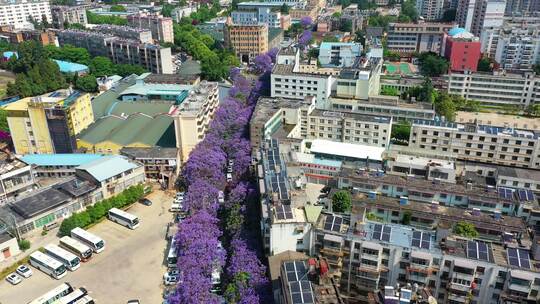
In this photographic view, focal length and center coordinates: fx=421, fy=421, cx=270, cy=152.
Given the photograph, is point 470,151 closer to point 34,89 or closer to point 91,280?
point 91,280

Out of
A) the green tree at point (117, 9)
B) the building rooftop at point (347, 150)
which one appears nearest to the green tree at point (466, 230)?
the building rooftop at point (347, 150)

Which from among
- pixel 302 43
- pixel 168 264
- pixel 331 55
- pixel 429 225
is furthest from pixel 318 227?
pixel 302 43

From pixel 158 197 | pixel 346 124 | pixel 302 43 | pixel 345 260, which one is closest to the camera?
pixel 345 260

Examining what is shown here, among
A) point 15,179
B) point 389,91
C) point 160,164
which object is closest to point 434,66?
point 389,91

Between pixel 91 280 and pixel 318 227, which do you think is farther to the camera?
pixel 91 280

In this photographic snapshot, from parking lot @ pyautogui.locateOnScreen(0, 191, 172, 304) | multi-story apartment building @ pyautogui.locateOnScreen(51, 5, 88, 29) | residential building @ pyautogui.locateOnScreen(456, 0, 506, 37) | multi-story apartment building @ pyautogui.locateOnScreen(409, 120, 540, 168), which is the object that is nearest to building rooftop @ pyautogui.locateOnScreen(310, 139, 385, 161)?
multi-story apartment building @ pyautogui.locateOnScreen(409, 120, 540, 168)

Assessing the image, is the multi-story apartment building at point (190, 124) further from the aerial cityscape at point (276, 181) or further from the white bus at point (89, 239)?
the white bus at point (89, 239)
